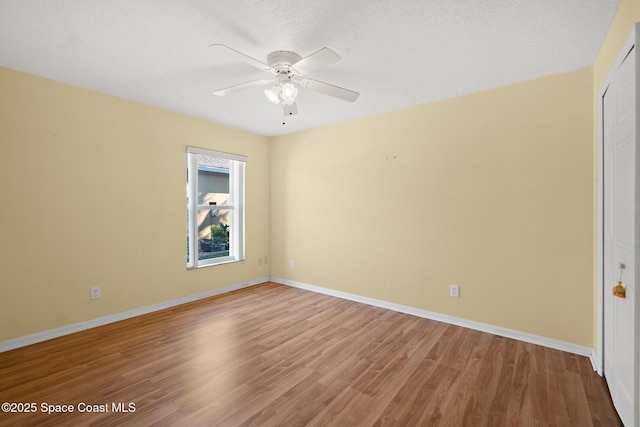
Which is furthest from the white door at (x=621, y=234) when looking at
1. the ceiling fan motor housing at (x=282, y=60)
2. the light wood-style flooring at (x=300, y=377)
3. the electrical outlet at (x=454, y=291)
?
the ceiling fan motor housing at (x=282, y=60)

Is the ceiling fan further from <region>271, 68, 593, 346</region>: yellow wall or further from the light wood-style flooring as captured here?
the light wood-style flooring

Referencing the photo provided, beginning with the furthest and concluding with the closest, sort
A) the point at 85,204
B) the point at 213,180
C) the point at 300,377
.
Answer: the point at 213,180 → the point at 85,204 → the point at 300,377

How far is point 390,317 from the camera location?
335cm

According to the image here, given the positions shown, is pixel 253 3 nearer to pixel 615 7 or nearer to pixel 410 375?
pixel 615 7

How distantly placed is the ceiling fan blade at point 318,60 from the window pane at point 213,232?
2.77 metres

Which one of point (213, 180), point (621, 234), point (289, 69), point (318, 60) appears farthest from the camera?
point (213, 180)

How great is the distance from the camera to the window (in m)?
3.95

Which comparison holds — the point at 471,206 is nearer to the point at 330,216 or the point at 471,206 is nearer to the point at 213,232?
the point at 330,216

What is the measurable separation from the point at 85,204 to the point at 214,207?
154 cm

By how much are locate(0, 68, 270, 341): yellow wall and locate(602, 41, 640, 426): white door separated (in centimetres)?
405

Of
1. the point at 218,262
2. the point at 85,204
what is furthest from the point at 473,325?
the point at 85,204

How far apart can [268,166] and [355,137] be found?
1.69m

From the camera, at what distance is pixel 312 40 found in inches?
81.6

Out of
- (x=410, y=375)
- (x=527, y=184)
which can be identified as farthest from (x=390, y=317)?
(x=527, y=184)
